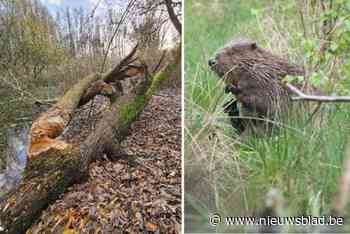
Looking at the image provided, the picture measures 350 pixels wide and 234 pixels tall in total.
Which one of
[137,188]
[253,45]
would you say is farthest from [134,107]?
[253,45]

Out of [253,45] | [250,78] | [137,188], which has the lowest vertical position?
[137,188]

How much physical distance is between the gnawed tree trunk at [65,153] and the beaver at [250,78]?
27cm

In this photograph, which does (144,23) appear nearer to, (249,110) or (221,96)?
(221,96)

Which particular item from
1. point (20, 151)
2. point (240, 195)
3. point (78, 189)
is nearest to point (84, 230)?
point (78, 189)

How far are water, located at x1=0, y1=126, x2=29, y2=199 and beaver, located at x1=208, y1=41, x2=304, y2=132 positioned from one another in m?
0.90

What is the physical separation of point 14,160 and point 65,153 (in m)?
0.21

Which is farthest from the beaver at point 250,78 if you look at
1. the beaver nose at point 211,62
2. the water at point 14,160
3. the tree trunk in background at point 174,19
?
the water at point 14,160

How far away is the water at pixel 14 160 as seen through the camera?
197cm

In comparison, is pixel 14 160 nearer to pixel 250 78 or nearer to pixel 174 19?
pixel 174 19

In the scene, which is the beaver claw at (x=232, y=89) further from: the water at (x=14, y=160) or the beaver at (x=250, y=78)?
the water at (x=14, y=160)

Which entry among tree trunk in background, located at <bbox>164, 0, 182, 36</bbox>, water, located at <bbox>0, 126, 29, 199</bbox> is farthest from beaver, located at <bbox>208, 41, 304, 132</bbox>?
water, located at <bbox>0, 126, 29, 199</bbox>

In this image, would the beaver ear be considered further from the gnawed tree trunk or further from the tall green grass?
the gnawed tree trunk

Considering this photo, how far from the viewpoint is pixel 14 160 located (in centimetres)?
198

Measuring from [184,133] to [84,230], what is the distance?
0.60 m
